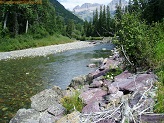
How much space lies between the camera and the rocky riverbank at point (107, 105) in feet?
23.0

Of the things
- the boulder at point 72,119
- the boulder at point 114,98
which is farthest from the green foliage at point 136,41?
the boulder at point 72,119

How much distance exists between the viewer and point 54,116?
30.3ft

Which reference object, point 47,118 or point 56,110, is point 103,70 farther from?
point 47,118

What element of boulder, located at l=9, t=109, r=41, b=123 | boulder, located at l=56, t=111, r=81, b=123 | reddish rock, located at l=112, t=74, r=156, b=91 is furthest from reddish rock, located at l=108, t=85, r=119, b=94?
boulder, located at l=9, t=109, r=41, b=123

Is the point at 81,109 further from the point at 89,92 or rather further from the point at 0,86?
the point at 0,86

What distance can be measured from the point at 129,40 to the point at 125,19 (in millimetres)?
1164

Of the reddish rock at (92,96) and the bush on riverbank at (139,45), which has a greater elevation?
the bush on riverbank at (139,45)

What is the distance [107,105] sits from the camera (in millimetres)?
8797

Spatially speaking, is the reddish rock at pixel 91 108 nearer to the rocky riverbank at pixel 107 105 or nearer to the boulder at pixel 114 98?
the rocky riverbank at pixel 107 105

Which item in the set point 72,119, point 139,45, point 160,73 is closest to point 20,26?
point 139,45

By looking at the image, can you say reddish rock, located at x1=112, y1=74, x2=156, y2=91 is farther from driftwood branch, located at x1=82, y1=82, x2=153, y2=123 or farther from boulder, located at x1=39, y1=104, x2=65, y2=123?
boulder, located at x1=39, y1=104, x2=65, y2=123

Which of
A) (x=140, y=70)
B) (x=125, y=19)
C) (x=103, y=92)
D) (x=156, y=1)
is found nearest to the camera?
(x=103, y=92)

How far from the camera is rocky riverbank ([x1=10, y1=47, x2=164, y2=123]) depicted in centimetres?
702

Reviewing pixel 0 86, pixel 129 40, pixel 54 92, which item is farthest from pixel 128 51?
pixel 0 86
